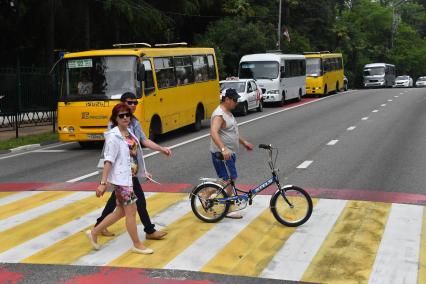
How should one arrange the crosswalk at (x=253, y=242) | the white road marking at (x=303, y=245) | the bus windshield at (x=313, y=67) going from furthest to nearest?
the bus windshield at (x=313, y=67), the crosswalk at (x=253, y=242), the white road marking at (x=303, y=245)

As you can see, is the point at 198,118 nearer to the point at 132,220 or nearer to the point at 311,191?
the point at 311,191

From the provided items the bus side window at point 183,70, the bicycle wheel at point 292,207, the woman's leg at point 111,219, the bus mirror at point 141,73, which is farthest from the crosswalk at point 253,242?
the bus side window at point 183,70

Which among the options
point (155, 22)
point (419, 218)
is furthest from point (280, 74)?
point (419, 218)

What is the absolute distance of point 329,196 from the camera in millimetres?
9789

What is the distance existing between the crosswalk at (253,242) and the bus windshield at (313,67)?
33303mm

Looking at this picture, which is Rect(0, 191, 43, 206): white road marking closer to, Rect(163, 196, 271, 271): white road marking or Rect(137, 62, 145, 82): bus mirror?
Rect(163, 196, 271, 271): white road marking

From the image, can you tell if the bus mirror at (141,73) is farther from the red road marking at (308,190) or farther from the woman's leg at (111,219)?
the woman's leg at (111,219)

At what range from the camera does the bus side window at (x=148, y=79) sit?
16750mm

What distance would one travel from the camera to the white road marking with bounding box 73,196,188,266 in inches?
256

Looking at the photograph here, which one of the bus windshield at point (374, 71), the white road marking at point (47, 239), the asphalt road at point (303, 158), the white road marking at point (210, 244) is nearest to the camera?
the white road marking at point (210, 244)

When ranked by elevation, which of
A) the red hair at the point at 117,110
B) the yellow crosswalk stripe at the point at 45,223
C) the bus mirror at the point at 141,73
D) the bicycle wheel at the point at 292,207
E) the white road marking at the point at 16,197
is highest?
the bus mirror at the point at 141,73

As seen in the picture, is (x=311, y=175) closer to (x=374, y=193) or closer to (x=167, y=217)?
(x=374, y=193)

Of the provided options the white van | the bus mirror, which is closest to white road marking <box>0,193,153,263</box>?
the bus mirror

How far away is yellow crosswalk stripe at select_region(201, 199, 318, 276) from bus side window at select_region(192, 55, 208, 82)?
1322 centimetres
